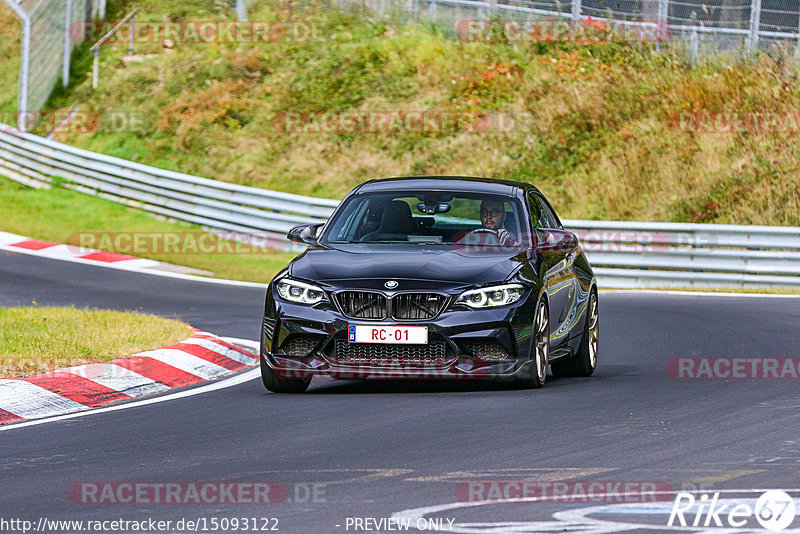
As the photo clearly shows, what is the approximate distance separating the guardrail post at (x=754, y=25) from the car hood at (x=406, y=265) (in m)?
22.9

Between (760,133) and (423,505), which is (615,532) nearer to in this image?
(423,505)

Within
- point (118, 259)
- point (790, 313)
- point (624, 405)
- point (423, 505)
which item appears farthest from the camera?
point (118, 259)

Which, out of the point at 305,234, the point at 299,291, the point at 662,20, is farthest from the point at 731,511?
the point at 662,20

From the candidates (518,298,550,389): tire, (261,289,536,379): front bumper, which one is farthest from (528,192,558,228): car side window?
(261,289,536,379): front bumper

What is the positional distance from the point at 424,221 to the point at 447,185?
1.57ft

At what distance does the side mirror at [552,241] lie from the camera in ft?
33.6

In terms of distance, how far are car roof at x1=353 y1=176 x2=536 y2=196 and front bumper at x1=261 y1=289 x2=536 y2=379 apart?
61.7 inches

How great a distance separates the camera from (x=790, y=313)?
1627 cm

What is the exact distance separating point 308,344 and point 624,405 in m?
2.12

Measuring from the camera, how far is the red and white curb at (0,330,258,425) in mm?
9000

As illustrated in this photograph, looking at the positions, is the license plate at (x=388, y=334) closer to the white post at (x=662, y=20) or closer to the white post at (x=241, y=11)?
the white post at (x=662, y=20)

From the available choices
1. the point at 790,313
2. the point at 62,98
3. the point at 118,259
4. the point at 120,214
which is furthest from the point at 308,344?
the point at 62,98

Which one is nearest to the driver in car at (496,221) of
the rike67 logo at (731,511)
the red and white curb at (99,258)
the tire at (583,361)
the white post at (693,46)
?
the tire at (583,361)

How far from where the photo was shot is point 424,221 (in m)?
10.5
